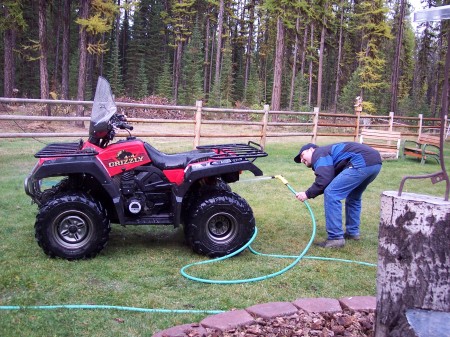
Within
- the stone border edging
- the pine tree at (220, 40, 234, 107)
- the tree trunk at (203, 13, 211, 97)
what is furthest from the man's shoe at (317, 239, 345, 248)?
the tree trunk at (203, 13, 211, 97)

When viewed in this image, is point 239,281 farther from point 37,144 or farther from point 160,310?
point 37,144

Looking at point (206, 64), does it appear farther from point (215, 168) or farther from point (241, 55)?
point (215, 168)

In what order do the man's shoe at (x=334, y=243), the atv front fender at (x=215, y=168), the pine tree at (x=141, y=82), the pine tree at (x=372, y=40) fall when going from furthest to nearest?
the pine tree at (x=141, y=82), the pine tree at (x=372, y=40), the man's shoe at (x=334, y=243), the atv front fender at (x=215, y=168)

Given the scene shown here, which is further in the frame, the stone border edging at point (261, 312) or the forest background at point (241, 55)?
the forest background at point (241, 55)

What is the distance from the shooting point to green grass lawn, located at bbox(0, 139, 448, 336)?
9.17ft

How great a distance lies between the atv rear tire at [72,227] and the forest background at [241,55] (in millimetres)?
24722

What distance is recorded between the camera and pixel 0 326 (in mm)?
2648

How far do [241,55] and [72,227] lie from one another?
4676 centimetres

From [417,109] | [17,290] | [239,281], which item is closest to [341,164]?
[239,281]

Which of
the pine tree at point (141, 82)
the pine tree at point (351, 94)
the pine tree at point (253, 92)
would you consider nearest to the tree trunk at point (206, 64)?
the pine tree at point (253, 92)

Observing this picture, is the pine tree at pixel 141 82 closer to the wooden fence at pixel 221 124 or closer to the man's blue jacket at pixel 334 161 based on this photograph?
the wooden fence at pixel 221 124

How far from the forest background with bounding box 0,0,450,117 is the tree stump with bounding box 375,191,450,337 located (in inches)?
1069

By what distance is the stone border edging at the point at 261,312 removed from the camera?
2.37 meters

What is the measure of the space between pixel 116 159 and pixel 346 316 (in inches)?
95.7
